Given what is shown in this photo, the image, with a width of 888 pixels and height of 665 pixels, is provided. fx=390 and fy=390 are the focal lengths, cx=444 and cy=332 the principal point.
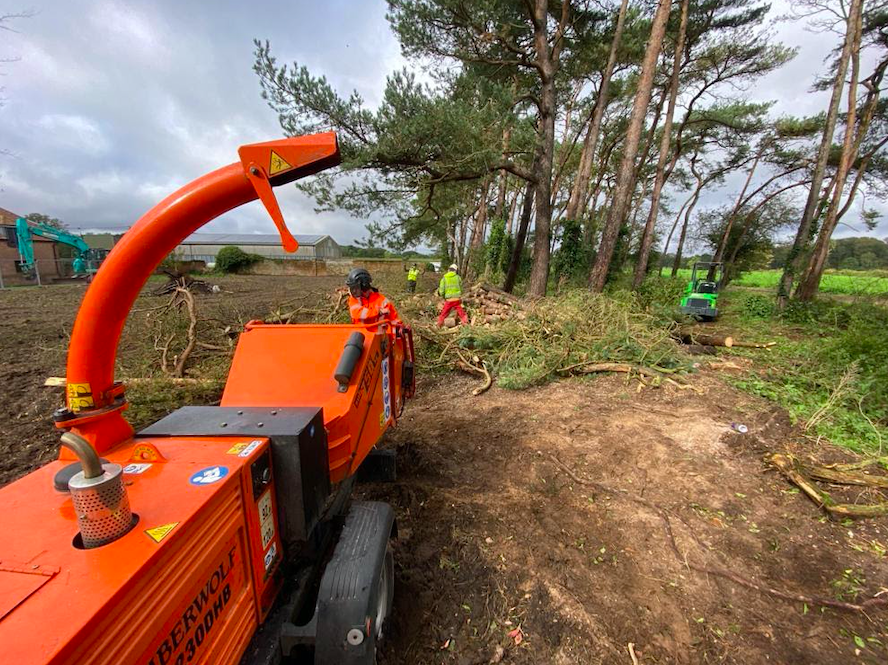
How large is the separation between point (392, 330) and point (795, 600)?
10.3 feet

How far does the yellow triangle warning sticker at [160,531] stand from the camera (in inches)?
37.4

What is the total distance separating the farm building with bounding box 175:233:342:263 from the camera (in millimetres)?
51719

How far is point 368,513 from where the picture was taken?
206cm

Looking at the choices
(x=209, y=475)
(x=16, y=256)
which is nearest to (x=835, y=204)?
(x=209, y=475)

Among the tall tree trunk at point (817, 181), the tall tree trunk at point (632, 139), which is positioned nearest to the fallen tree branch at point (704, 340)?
the tall tree trunk at point (632, 139)

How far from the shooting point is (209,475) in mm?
1199

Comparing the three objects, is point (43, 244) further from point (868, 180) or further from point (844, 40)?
point (868, 180)

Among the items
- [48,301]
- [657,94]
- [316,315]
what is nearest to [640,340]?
[316,315]

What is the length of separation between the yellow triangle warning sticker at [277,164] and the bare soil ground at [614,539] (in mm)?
2501

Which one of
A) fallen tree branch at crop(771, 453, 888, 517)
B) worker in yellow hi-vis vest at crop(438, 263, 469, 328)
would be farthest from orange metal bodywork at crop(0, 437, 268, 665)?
worker in yellow hi-vis vest at crop(438, 263, 469, 328)

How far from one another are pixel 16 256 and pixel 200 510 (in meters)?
30.8

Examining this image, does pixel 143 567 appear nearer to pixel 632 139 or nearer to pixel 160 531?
pixel 160 531

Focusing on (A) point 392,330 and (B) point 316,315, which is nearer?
(A) point 392,330

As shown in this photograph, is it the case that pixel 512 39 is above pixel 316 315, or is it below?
above
